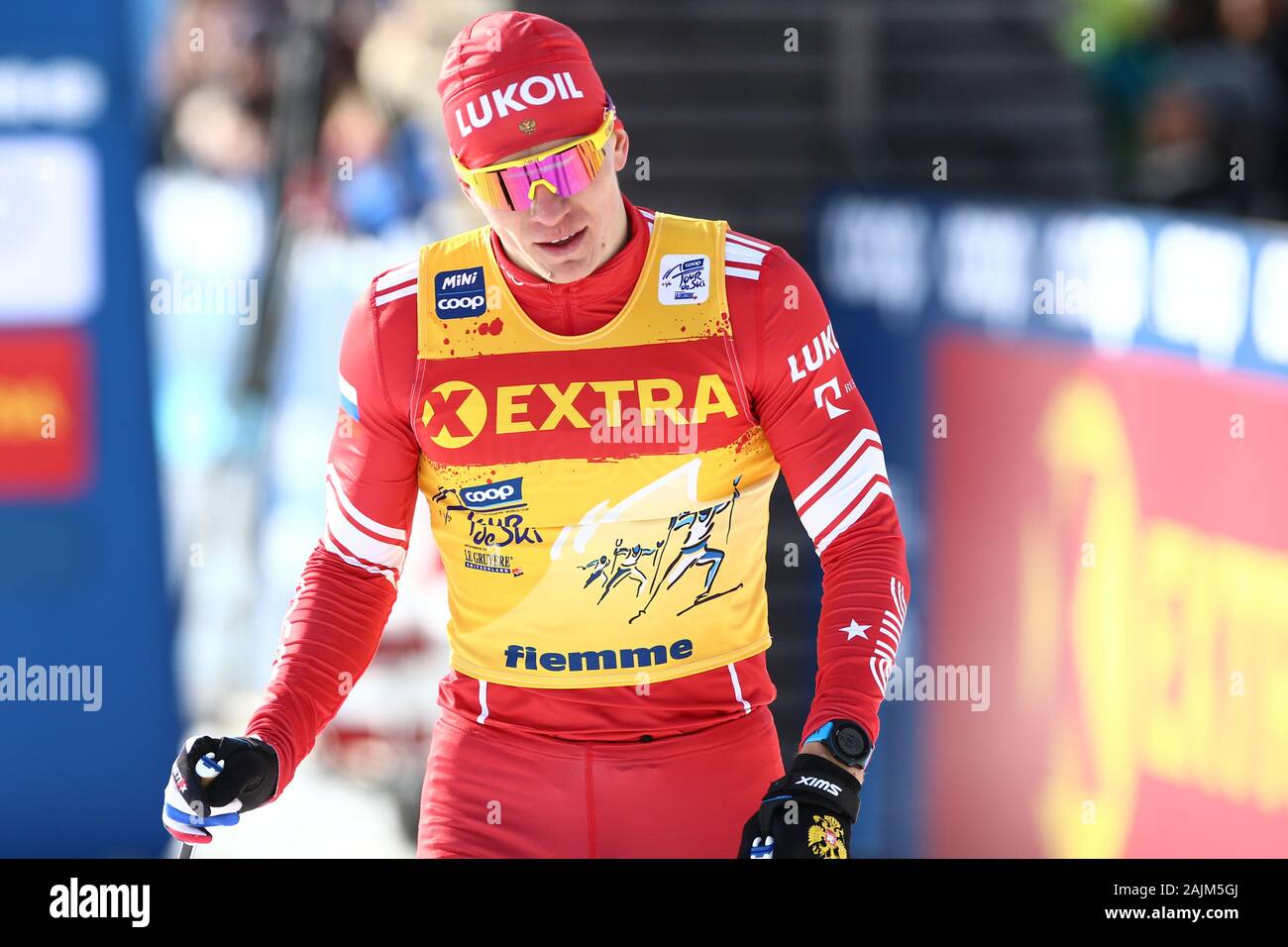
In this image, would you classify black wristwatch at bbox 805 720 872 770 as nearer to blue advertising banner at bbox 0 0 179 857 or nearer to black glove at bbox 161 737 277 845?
black glove at bbox 161 737 277 845

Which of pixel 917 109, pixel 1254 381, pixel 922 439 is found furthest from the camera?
pixel 917 109

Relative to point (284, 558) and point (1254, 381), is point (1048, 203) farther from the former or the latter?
point (284, 558)

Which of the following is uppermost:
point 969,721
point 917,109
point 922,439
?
point 917,109

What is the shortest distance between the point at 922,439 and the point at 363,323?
330cm

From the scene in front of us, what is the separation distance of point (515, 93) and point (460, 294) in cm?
35

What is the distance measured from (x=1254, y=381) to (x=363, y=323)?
2130 millimetres

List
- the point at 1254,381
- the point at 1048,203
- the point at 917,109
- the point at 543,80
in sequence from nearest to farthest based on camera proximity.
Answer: the point at 543,80 → the point at 1254,381 → the point at 1048,203 → the point at 917,109

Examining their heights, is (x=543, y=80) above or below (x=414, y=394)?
above

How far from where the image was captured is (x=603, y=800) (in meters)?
3.29

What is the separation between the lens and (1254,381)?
4.58 m

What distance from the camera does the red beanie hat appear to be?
322cm

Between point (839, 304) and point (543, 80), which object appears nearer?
point (543, 80)

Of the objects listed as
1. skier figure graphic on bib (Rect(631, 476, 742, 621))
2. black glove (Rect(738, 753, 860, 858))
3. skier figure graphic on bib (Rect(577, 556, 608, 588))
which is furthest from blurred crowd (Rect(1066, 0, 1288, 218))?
black glove (Rect(738, 753, 860, 858))
